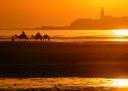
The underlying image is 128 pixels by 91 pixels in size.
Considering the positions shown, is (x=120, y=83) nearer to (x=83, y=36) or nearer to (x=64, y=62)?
(x=64, y=62)

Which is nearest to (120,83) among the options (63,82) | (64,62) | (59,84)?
(63,82)

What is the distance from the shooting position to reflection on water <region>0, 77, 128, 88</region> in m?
22.9

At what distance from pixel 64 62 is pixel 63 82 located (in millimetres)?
8893

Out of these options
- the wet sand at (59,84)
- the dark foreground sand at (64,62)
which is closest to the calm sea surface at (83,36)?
the dark foreground sand at (64,62)

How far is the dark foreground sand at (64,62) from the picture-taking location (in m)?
28.8

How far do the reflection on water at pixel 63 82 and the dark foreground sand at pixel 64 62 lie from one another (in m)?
2.13

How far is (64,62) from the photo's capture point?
3319cm

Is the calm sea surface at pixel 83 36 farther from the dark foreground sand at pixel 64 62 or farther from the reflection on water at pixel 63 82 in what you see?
the reflection on water at pixel 63 82

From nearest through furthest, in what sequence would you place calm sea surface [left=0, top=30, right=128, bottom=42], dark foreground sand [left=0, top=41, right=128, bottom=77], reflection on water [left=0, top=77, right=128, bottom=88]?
reflection on water [left=0, top=77, right=128, bottom=88] → dark foreground sand [left=0, top=41, right=128, bottom=77] → calm sea surface [left=0, top=30, right=128, bottom=42]

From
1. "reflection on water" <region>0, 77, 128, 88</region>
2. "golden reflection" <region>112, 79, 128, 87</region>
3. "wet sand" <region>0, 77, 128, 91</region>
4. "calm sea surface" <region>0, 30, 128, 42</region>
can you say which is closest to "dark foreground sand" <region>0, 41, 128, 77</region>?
"reflection on water" <region>0, 77, 128, 88</region>

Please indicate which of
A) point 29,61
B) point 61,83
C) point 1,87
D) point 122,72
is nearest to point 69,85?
point 61,83

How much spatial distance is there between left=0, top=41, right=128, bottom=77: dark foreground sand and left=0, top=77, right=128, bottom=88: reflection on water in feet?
6.98

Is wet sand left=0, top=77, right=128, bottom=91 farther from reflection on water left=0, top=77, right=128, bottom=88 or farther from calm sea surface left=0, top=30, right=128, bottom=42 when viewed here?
calm sea surface left=0, top=30, right=128, bottom=42

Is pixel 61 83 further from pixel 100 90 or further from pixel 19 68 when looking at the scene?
pixel 19 68
